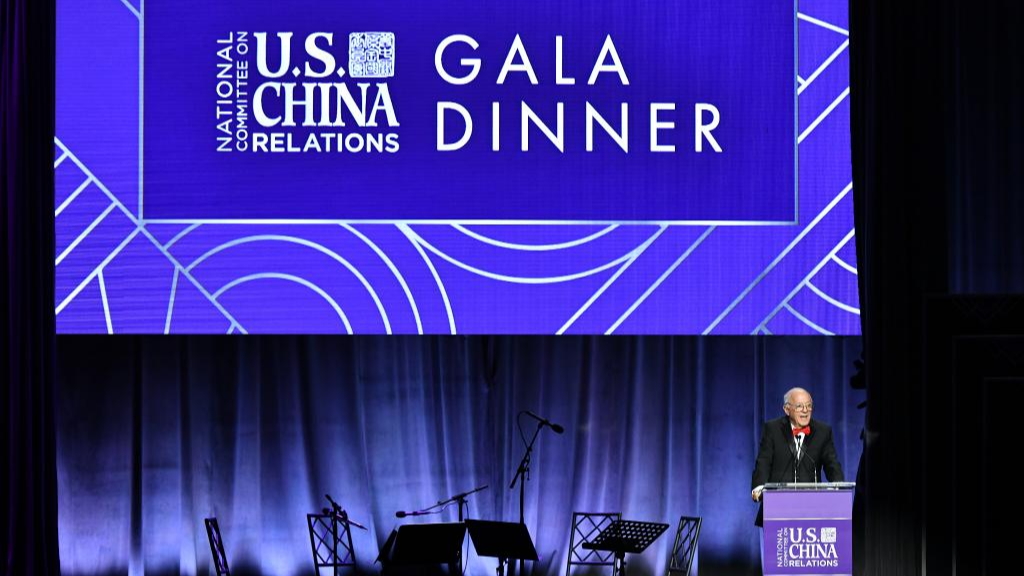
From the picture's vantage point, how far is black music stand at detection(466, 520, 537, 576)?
20.7ft

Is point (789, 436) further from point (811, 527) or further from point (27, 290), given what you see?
point (27, 290)

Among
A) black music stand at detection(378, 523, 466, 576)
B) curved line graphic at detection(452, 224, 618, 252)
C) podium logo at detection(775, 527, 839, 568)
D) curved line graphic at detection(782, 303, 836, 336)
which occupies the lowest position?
black music stand at detection(378, 523, 466, 576)

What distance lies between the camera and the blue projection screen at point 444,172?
6.40 metres

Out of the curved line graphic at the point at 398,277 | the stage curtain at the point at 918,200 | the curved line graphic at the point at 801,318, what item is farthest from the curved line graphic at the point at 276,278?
the stage curtain at the point at 918,200

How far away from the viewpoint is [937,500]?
238 inches

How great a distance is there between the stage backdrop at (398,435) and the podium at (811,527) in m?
2.60

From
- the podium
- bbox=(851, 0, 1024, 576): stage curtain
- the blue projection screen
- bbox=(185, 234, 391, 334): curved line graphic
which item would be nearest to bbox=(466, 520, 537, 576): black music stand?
the blue projection screen

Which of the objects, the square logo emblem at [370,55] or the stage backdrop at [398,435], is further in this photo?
the stage backdrop at [398,435]

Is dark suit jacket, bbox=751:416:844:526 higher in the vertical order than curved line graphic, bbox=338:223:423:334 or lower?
lower

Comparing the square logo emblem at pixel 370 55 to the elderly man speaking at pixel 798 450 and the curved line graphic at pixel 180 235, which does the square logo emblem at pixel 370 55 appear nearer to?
the curved line graphic at pixel 180 235

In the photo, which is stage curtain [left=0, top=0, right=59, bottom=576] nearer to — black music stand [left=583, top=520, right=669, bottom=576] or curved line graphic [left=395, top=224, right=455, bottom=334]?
curved line graphic [left=395, top=224, right=455, bottom=334]

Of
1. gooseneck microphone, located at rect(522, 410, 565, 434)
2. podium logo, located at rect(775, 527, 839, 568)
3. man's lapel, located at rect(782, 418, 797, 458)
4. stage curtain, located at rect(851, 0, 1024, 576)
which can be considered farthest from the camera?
gooseneck microphone, located at rect(522, 410, 565, 434)

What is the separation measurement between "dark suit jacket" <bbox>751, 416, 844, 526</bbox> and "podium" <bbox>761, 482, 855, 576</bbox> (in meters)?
1.36

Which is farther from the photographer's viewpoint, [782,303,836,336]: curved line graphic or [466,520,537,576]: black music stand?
[782,303,836,336]: curved line graphic
